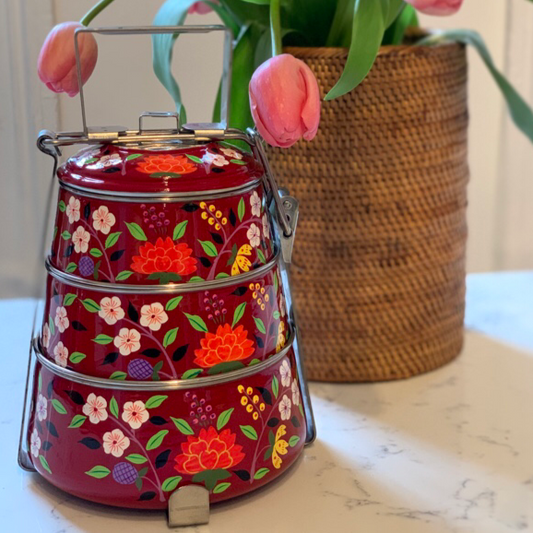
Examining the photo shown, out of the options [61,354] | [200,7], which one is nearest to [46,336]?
[61,354]

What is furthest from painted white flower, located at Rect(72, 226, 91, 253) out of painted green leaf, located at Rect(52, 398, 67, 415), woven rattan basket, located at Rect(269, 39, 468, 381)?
woven rattan basket, located at Rect(269, 39, 468, 381)

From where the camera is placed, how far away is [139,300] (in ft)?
1.83

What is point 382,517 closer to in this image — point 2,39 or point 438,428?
point 438,428

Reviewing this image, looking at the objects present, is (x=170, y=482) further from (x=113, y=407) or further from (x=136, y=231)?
(x=136, y=231)

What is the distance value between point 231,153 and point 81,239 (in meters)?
0.12

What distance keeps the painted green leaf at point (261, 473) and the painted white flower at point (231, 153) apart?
216 mm

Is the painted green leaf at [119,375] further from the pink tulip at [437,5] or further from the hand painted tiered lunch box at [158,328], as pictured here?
the pink tulip at [437,5]

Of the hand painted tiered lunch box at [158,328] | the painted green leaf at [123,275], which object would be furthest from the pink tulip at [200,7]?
the painted green leaf at [123,275]

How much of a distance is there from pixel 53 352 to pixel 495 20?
29.3 inches

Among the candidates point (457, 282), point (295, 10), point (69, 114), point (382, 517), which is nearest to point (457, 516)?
point (382, 517)

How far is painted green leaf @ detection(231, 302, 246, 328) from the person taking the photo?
58 cm

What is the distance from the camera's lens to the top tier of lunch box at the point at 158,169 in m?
0.56

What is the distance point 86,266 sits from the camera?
1.88 feet

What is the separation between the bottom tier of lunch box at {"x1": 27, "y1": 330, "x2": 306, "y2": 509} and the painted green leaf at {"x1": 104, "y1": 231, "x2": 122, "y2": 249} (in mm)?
87
